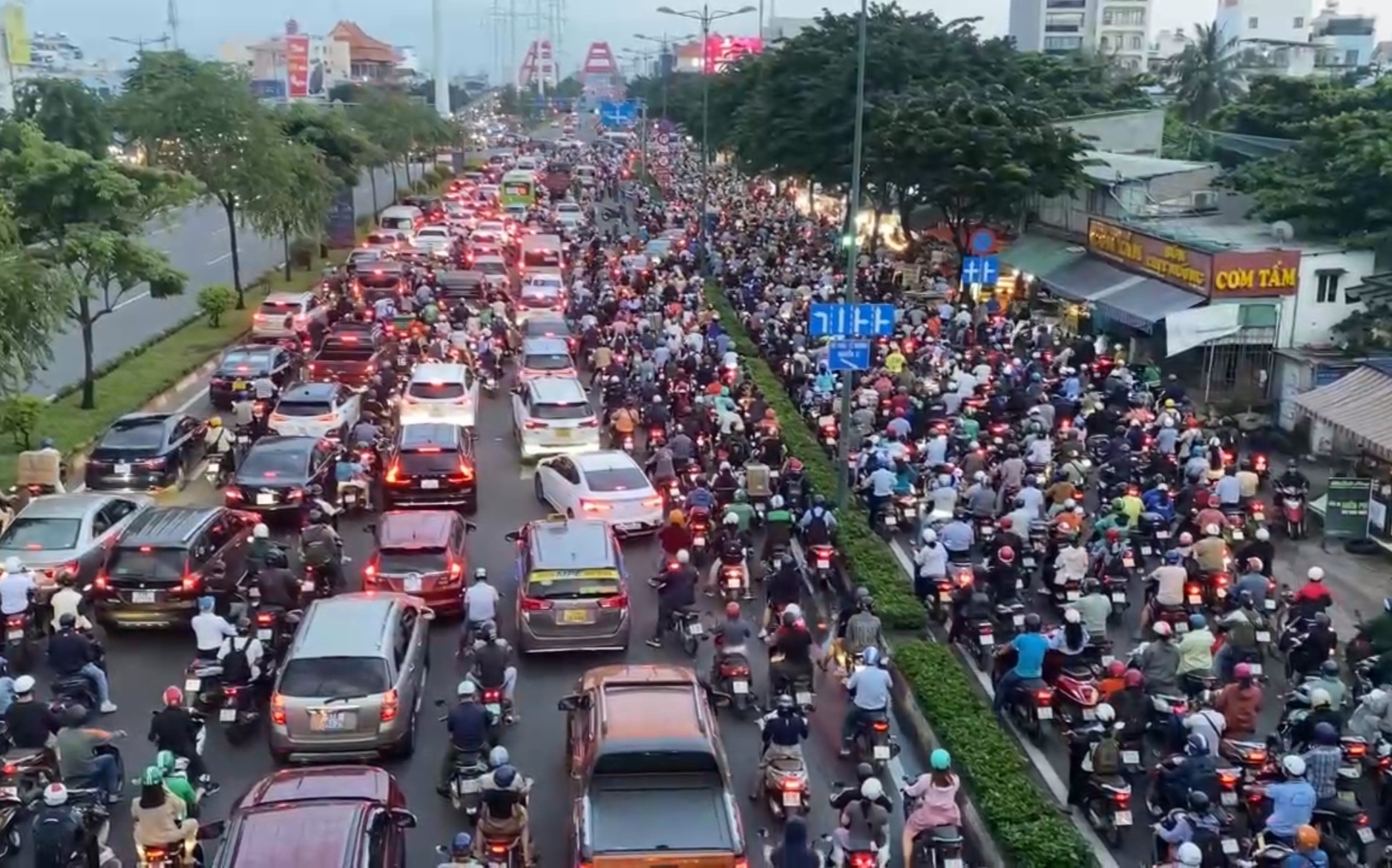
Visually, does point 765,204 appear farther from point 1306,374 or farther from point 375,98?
point 1306,374

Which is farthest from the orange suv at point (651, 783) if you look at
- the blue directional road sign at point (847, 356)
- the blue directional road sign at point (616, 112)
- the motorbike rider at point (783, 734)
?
the blue directional road sign at point (616, 112)

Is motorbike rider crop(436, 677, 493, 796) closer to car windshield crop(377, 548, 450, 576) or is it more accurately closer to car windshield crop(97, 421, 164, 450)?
car windshield crop(377, 548, 450, 576)

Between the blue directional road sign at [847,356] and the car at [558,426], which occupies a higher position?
the blue directional road sign at [847,356]

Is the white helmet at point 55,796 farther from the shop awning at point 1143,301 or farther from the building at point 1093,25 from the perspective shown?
the building at point 1093,25

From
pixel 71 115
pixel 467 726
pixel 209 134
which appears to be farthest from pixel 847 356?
pixel 71 115

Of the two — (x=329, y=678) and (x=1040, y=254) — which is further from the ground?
(x=1040, y=254)

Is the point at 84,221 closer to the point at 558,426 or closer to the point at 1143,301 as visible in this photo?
the point at 558,426
